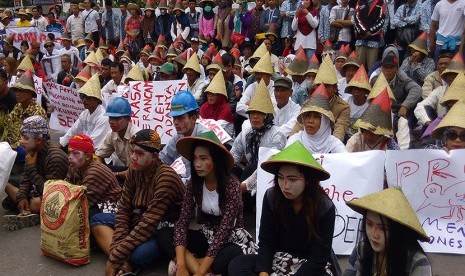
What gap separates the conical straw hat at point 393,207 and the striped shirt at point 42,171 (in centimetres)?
334

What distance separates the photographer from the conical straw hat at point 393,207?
2.76 metres

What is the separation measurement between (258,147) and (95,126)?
2.25m

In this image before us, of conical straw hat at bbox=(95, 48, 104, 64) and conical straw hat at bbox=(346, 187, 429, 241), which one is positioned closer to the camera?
conical straw hat at bbox=(346, 187, 429, 241)

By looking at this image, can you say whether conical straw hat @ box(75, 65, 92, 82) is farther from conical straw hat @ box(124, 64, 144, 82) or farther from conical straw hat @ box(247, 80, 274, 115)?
conical straw hat @ box(247, 80, 274, 115)

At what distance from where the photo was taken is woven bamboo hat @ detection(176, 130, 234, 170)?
4.04m

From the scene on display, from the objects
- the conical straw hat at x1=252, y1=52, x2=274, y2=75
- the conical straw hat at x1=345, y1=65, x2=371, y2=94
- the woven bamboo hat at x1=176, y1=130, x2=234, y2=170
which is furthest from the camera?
the conical straw hat at x1=252, y1=52, x2=274, y2=75

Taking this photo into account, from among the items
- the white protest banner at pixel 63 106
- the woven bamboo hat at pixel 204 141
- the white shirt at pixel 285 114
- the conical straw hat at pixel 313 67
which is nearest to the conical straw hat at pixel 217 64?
the conical straw hat at pixel 313 67

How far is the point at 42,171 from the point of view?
539 centimetres

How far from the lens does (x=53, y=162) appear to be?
17.3 ft

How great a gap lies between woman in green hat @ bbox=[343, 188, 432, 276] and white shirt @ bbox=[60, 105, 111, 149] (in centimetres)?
412

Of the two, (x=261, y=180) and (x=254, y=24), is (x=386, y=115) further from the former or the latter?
(x=254, y=24)

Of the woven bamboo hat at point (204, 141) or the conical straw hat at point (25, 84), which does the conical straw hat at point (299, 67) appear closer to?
the conical straw hat at point (25, 84)

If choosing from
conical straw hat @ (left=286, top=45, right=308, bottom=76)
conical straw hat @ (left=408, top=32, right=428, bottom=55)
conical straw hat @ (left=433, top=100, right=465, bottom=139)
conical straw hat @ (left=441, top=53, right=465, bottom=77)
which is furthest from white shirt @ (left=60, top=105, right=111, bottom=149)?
conical straw hat @ (left=408, top=32, right=428, bottom=55)

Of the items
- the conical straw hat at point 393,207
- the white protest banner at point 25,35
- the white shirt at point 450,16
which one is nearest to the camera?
the conical straw hat at point 393,207
